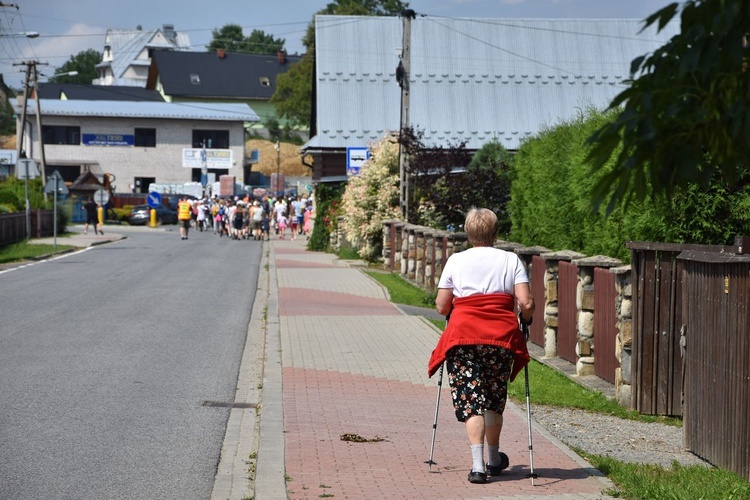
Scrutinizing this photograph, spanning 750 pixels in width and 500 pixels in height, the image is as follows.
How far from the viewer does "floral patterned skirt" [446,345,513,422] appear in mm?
6703

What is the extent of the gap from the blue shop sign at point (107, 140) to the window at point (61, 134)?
860 mm

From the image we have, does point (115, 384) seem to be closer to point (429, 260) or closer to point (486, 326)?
point (486, 326)

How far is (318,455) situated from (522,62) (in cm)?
4187

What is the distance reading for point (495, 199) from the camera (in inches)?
977

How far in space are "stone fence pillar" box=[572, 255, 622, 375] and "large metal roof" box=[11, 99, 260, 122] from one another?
7601 cm

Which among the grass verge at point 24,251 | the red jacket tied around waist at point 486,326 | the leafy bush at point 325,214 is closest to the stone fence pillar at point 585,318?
the red jacket tied around waist at point 486,326

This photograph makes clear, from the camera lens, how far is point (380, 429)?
8.41m

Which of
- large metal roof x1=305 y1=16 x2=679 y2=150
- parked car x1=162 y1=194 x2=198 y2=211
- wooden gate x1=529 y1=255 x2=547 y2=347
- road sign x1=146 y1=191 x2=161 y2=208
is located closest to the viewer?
wooden gate x1=529 y1=255 x2=547 y2=347

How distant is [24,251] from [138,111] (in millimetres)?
51342

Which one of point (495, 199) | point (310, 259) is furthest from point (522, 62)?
point (495, 199)

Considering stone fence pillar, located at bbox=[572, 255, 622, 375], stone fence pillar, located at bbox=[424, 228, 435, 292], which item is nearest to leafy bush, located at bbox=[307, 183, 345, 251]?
stone fence pillar, located at bbox=[424, 228, 435, 292]

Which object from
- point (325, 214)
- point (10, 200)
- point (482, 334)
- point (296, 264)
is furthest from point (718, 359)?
point (10, 200)

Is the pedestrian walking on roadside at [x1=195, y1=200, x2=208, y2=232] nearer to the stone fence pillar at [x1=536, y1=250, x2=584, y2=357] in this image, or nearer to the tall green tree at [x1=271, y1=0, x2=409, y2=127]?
the tall green tree at [x1=271, y1=0, x2=409, y2=127]

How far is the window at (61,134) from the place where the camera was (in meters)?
85.3
